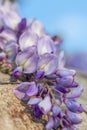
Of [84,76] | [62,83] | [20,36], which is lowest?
[84,76]

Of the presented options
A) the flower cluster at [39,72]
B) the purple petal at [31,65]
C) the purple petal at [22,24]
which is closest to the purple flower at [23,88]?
the flower cluster at [39,72]

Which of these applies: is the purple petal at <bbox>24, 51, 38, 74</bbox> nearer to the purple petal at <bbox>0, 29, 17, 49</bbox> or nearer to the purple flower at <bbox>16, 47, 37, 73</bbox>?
the purple flower at <bbox>16, 47, 37, 73</bbox>

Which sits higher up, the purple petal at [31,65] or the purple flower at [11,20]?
the purple flower at [11,20]

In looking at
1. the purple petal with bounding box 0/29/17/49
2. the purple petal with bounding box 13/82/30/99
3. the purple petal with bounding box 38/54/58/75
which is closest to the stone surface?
the purple petal with bounding box 13/82/30/99

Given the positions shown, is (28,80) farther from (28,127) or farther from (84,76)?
(84,76)

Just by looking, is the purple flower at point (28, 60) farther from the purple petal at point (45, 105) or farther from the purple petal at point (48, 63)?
the purple petal at point (45, 105)

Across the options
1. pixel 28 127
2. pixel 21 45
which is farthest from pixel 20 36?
pixel 28 127

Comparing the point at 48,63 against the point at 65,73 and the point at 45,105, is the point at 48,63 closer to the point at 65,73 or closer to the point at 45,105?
the point at 65,73
